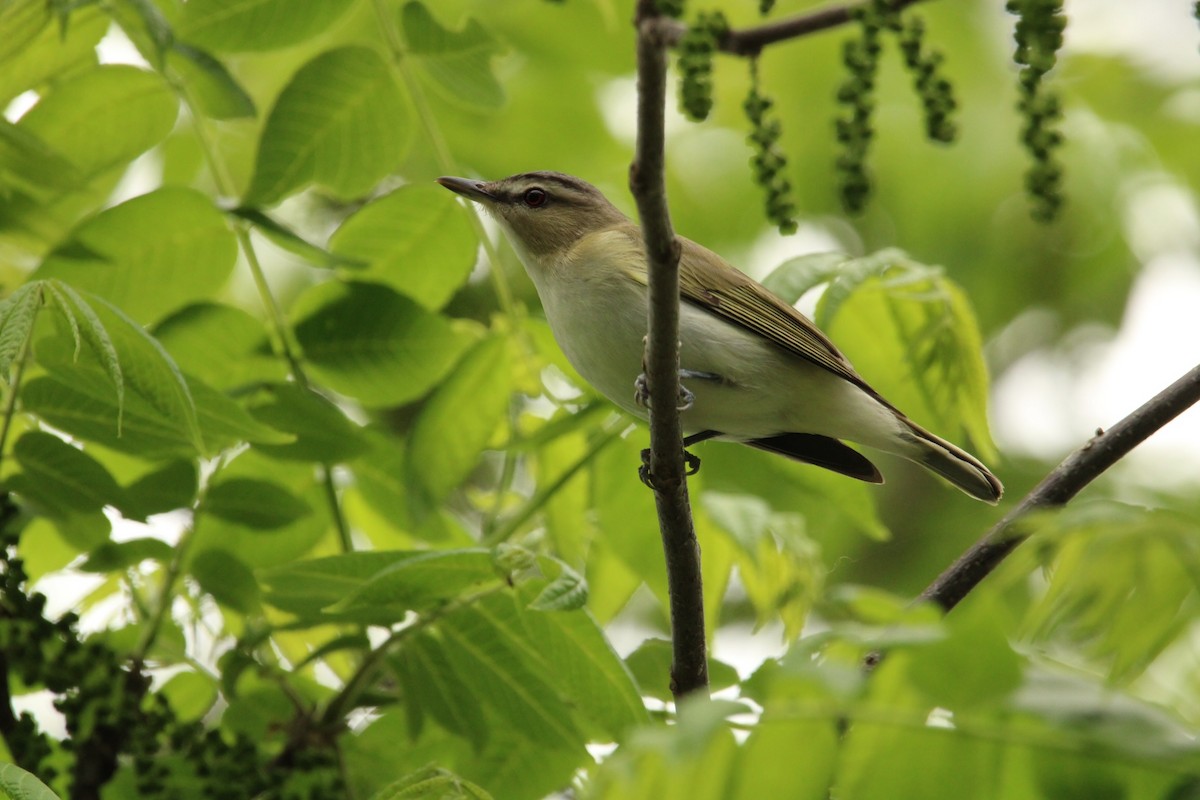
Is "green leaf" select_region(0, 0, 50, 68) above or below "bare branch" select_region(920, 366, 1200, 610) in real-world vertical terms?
above

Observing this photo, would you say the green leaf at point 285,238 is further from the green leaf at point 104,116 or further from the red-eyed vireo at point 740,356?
the red-eyed vireo at point 740,356

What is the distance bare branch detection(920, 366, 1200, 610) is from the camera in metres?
2.70

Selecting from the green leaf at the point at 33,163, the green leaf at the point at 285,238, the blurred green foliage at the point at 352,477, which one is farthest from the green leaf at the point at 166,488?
the green leaf at the point at 33,163

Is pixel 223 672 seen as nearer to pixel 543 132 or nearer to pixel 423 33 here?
pixel 423 33

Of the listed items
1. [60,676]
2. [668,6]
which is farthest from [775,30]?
[60,676]

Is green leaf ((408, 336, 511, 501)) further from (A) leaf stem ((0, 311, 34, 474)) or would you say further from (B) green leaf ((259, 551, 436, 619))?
(A) leaf stem ((0, 311, 34, 474))

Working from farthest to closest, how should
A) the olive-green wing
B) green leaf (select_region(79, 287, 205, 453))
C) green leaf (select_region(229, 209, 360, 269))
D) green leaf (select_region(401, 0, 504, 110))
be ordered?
the olive-green wing → green leaf (select_region(401, 0, 504, 110)) → green leaf (select_region(229, 209, 360, 269)) → green leaf (select_region(79, 287, 205, 453))

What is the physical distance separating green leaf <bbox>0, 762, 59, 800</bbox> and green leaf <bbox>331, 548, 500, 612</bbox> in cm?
69

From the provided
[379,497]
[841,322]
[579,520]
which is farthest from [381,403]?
[841,322]

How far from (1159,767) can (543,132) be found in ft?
15.9

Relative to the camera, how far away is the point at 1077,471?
2.80 metres

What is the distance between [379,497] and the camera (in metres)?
3.76

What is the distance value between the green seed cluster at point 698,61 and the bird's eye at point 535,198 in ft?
7.87

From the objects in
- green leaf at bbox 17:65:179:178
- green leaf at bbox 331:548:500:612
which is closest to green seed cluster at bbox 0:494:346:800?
green leaf at bbox 331:548:500:612
